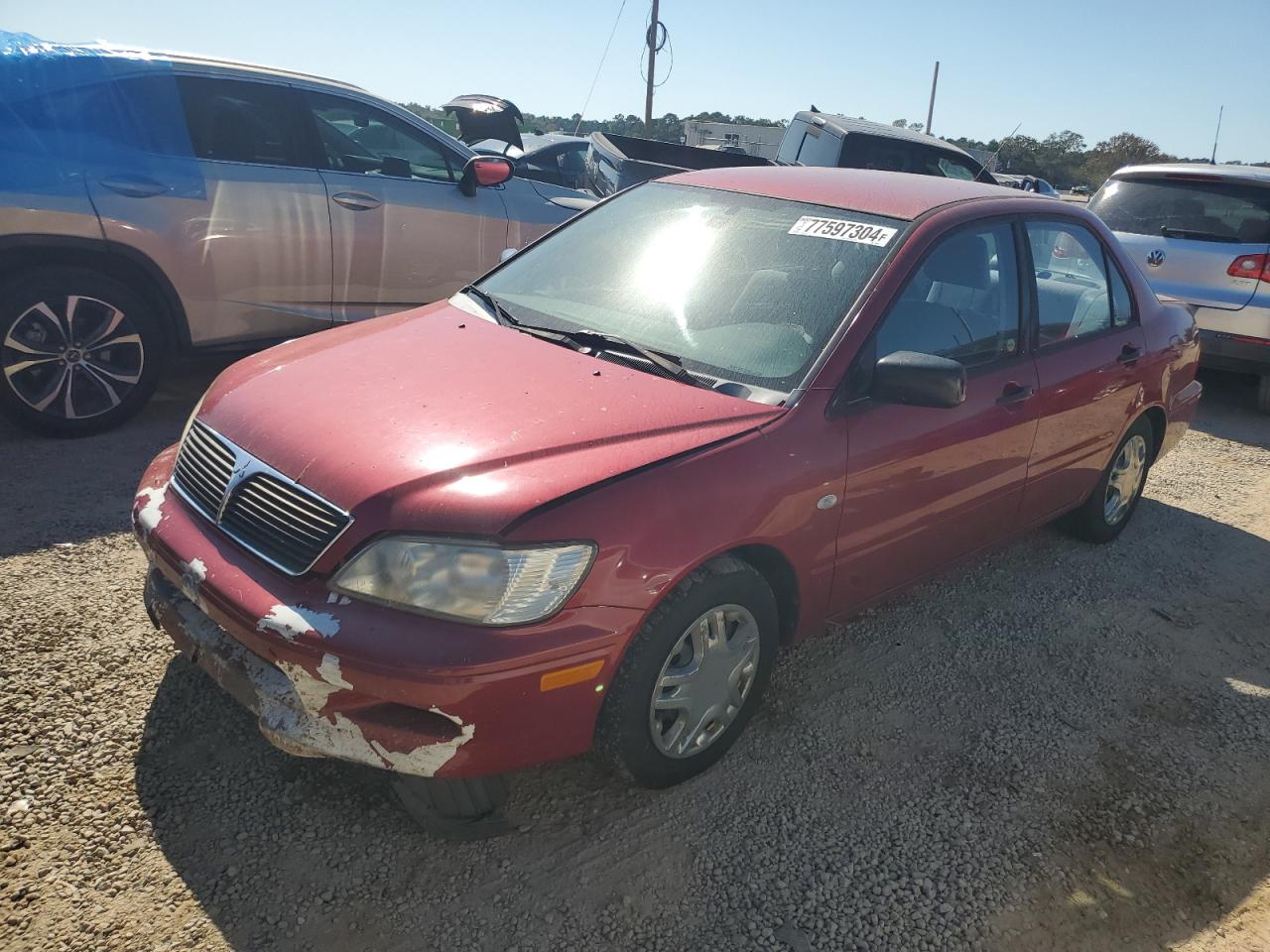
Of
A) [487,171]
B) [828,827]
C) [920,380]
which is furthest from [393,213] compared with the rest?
[828,827]

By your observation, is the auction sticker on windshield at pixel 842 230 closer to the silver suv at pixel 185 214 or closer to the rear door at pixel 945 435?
the rear door at pixel 945 435

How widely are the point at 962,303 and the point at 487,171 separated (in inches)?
125

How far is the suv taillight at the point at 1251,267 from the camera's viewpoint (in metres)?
6.77

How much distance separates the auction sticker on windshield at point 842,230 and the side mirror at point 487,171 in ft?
9.25

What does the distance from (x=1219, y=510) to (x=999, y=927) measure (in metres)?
3.95

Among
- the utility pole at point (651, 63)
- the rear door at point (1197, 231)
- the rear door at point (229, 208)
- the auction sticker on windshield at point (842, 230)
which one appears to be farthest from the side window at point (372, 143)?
the utility pole at point (651, 63)

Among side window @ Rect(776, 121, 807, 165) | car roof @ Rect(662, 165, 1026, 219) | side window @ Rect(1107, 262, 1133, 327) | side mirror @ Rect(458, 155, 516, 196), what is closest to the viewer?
car roof @ Rect(662, 165, 1026, 219)

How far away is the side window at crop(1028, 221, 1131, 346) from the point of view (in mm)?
3723

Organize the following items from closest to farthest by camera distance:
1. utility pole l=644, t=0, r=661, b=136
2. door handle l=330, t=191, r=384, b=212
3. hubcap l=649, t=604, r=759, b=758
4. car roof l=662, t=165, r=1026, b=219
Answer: hubcap l=649, t=604, r=759, b=758 → car roof l=662, t=165, r=1026, b=219 → door handle l=330, t=191, r=384, b=212 → utility pole l=644, t=0, r=661, b=136

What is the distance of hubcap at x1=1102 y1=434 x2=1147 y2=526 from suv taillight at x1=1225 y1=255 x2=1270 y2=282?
3032 millimetres

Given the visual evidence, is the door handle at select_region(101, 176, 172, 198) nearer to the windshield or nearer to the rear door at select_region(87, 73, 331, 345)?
the rear door at select_region(87, 73, 331, 345)

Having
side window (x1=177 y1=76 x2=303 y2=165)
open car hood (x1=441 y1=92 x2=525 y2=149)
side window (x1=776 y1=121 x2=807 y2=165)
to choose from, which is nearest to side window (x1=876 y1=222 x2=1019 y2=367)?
side window (x1=177 y1=76 x2=303 y2=165)

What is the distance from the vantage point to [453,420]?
97.4 inches

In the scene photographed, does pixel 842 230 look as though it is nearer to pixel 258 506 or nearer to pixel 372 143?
pixel 258 506
